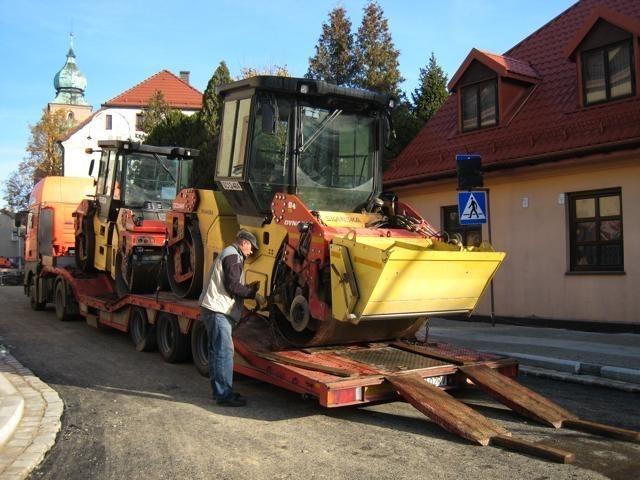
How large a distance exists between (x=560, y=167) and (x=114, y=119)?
44125 millimetres

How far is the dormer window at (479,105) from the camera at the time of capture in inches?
571

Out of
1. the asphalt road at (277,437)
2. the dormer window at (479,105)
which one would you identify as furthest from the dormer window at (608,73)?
the asphalt road at (277,437)

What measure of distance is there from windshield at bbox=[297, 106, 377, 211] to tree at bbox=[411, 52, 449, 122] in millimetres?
13747

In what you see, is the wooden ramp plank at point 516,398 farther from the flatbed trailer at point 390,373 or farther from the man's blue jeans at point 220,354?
the man's blue jeans at point 220,354

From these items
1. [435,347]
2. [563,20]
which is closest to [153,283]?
[435,347]

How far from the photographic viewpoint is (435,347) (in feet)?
24.4

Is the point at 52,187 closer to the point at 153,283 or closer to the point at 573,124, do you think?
the point at 153,283

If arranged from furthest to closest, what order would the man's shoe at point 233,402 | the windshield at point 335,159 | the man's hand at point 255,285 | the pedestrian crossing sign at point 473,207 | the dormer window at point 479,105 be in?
the dormer window at point 479,105, the pedestrian crossing sign at point 473,207, the windshield at point 335,159, the man's hand at point 255,285, the man's shoe at point 233,402

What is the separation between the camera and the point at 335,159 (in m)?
7.56

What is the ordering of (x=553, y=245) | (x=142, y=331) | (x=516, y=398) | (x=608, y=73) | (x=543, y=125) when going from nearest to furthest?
1. (x=516, y=398)
2. (x=142, y=331)
3. (x=608, y=73)
4. (x=553, y=245)
5. (x=543, y=125)

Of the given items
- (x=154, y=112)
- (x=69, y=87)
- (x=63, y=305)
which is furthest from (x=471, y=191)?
(x=69, y=87)

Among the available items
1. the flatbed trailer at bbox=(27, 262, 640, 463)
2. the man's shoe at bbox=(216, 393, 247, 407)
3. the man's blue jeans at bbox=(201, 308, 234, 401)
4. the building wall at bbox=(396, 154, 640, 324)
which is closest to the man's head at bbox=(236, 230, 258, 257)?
the man's blue jeans at bbox=(201, 308, 234, 401)

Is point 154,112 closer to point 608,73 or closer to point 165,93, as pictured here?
point 165,93

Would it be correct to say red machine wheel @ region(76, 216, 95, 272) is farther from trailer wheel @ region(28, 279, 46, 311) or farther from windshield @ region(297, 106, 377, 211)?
windshield @ region(297, 106, 377, 211)
